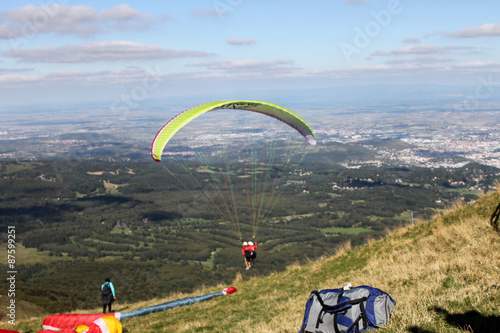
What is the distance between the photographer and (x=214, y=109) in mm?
11945

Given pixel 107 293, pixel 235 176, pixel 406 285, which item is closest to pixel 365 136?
pixel 235 176

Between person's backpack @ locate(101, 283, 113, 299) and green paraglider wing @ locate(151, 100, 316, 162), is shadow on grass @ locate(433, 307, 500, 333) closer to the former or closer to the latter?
green paraglider wing @ locate(151, 100, 316, 162)

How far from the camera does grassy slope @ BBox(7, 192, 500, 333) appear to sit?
446cm

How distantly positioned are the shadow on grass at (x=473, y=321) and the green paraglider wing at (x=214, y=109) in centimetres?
838

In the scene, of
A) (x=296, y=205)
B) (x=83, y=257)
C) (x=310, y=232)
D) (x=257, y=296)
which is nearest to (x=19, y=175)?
(x=83, y=257)

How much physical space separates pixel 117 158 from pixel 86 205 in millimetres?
34472

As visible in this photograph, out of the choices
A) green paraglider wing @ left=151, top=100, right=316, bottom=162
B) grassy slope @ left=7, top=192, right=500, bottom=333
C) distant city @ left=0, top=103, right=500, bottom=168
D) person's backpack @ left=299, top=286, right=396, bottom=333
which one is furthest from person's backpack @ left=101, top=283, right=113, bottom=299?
distant city @ left=0, top=103, right=500, bottom=168

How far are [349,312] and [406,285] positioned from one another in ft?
7.46

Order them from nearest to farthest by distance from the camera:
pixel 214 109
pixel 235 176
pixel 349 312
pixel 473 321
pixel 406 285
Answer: pixel 473 321 < pixel 349 312 < pixel 406 285 < pixel 214 109 < pixel 235 176

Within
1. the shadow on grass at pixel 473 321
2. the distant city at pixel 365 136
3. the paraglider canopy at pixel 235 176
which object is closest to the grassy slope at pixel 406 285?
the shadow on grass at pixel 473 321

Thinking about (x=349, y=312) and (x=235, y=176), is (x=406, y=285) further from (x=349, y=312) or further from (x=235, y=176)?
(x=235, y=176)

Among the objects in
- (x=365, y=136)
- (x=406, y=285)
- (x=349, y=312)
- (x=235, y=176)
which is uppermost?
(x=349, y=312)

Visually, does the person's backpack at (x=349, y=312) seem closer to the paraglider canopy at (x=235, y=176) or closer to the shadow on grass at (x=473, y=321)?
the shadow on grass at (x=473, y=321)

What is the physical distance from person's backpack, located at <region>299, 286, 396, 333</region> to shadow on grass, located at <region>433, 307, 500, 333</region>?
75cm
